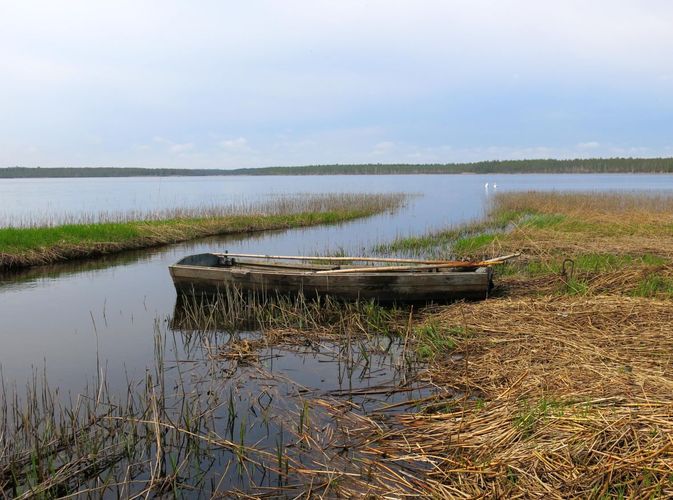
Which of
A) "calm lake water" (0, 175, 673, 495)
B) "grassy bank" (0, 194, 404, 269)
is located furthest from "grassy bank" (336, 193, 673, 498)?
"grassy bank" (0, 194, 404, 269)

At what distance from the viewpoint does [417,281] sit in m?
9.08

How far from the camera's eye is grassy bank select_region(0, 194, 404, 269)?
15.5 m

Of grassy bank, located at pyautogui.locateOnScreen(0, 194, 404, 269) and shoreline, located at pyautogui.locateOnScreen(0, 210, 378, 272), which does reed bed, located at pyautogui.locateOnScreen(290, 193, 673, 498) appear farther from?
grassy bank, located at pyautogui.locateOnScreen(0, 194, 404, 269)

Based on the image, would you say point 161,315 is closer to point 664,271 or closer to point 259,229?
point 664,271

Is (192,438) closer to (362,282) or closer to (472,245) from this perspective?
(362,282)

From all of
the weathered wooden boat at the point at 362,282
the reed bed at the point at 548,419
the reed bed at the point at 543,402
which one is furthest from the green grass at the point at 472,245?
the reed bed at the point at 548,419

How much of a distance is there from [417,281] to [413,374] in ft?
9.49

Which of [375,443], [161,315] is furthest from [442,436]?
[161,315]

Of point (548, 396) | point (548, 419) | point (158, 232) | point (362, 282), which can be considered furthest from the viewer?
point (158, 232)

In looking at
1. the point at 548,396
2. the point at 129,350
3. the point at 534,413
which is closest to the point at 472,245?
the point at 129,350

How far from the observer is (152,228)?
20.0m

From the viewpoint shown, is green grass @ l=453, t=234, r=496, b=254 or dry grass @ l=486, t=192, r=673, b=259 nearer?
dry grass @ l=486, t=192, r=673, b=259

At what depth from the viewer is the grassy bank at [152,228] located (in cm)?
1552

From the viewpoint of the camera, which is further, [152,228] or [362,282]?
[152,228]
